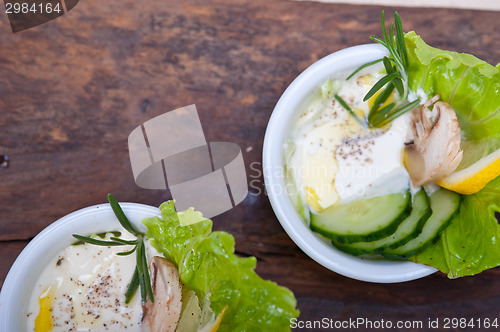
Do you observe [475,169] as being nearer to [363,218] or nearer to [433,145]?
[433,145]

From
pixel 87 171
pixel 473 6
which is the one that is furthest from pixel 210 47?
pixel 473 6

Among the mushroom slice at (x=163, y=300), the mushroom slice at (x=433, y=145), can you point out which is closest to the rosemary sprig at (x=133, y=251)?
the mushroom slice at (x=163, y=300)

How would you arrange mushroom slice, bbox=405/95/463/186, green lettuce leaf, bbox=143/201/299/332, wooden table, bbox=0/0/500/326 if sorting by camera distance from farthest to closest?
wooden table, bbox=0/0/500/326, mushroom slice, bbox=405/95/463/186, green lettuce leaf, bbox=143/201/299/332

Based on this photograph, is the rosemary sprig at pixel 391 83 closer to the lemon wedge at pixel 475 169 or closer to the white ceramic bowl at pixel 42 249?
the lemon wedge at pixel 475 169

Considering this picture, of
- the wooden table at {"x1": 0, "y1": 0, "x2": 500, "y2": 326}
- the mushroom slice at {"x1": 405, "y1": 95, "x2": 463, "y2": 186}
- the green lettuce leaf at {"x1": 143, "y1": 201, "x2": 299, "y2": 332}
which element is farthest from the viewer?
the wooden table at {"x1": 0, "y1": 0, "x2": 500, "y2": 326}

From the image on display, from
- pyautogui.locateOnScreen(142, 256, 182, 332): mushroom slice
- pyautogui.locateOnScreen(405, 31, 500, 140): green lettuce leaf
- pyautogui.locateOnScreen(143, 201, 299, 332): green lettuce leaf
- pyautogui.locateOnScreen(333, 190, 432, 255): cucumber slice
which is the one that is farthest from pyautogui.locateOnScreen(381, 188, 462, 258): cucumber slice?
pyautogui.locateOnScreen(142, 256, 182, 332): mushroom slice

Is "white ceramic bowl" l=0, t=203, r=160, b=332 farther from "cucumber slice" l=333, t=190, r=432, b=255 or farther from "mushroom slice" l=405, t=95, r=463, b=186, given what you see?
"mushroom slice" l=405, t=95, r=463, b=186

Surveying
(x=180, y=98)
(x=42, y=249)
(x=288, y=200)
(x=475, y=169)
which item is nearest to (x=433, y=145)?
(x=475, y=169)

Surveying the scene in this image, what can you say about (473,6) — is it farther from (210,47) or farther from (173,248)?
(173,248)
